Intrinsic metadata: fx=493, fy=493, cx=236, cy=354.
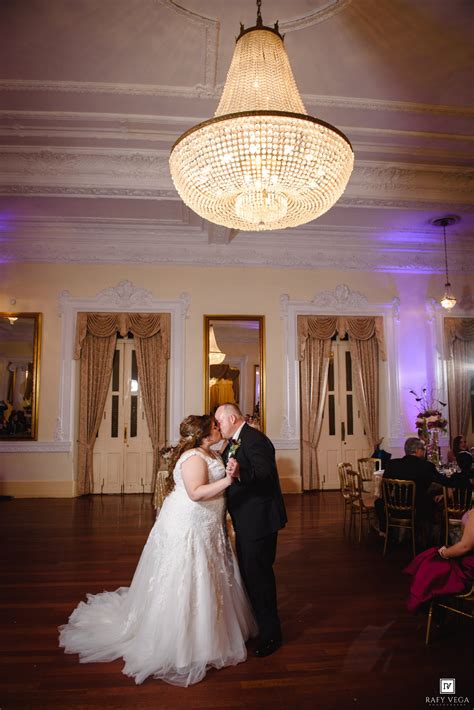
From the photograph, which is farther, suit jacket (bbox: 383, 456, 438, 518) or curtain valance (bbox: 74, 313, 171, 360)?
curtain valance (bbox: 74, 313, 171, 360)

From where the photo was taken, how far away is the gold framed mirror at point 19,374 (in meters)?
8.88

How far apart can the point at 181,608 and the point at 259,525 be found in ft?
2.22

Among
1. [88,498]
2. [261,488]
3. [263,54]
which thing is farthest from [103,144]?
[88,498]

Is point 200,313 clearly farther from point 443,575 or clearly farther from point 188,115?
point 443,575

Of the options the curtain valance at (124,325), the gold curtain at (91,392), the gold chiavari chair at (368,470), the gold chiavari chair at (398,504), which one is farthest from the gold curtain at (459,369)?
the gold curtain at (91,392)

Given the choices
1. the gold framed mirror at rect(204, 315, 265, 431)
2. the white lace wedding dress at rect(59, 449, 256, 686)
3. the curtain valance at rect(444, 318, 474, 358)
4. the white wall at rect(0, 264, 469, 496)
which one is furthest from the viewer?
the gold framed mirror at rect(204, 315, 265, 431)

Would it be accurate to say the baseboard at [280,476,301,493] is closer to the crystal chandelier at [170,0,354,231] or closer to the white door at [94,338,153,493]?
the white door at [94,338,153,493]

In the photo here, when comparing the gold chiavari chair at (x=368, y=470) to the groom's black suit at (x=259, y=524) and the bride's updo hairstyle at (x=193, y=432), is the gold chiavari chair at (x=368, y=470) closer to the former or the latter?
the groom's black suit at (x=259, y=524)

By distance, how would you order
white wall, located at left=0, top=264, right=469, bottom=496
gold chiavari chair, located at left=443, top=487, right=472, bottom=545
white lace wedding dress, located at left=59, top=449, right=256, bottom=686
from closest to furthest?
white lace wedding dress, located at left=59, top=449, right=256, bottom=686
gold chiavari chair, located at left=443, top=487, right=472, bottom=545
white wall, located at left=0, top=264, right=469, bottom=496

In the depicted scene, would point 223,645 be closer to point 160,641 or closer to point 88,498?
point 160,641

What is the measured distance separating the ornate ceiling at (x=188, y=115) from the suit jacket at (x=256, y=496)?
380cm

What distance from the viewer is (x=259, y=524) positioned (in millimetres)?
3178

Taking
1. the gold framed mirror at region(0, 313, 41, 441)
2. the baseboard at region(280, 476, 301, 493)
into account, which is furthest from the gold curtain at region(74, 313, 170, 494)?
the baseboard at region(280, 476, 301, 493)

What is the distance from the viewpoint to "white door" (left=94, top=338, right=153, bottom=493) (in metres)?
9.20
